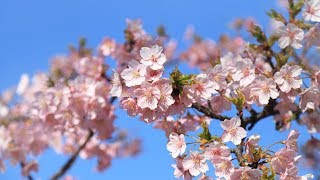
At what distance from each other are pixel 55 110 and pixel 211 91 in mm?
2580

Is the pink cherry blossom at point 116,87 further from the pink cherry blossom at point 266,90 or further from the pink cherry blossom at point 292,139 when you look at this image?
the pink cherry blossom at point 292,139

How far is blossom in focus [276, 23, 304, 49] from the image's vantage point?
165 inches

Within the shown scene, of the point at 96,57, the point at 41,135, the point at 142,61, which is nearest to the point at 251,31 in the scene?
the point at 142,61

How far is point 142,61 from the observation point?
11.8 ft

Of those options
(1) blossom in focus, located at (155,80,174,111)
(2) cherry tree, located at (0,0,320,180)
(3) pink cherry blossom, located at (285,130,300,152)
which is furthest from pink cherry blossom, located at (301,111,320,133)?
(1) blossom in focus, located at (155,80,174,111)

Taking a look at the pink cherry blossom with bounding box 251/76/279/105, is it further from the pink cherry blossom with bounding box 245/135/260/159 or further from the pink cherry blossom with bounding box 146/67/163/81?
the pink cherry blossom with bounding box 146/67/163/81

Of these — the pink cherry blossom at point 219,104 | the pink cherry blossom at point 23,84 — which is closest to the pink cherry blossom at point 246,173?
the pink cherry blossom at point 219,104

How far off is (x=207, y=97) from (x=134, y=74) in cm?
56

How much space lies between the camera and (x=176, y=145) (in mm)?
3529

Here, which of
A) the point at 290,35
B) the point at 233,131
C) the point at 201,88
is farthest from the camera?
the point at 290,35

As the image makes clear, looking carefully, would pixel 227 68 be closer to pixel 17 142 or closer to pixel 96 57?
pixel 96 57

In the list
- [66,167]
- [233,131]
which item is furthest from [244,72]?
[66,167]

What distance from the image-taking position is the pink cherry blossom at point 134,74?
11.6 ft

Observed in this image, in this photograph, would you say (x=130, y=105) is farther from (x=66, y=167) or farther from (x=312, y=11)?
(x=66, y=167)
